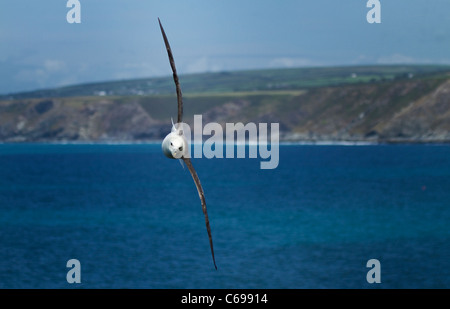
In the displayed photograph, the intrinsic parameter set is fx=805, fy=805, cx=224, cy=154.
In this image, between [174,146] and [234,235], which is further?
[234,235]

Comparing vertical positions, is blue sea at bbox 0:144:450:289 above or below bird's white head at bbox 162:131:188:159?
above

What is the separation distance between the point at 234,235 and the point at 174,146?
329 ft

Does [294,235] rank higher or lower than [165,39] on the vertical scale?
higher

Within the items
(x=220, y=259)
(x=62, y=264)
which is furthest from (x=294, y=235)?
(x=62, y=264)

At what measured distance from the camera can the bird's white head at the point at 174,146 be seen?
17.5 meters

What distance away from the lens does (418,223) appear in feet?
418

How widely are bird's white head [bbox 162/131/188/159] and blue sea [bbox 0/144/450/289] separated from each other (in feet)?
207

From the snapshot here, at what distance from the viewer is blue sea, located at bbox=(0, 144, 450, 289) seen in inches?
3371

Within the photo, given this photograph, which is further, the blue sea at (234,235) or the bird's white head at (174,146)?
the blue sea at (234,235)

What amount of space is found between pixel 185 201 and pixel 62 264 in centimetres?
6813

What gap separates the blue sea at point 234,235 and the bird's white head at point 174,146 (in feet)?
207

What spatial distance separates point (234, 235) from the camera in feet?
384

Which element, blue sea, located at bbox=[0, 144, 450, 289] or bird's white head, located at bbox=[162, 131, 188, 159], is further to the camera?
blue sea, located at bbox=[0, 144, 450, 289]
